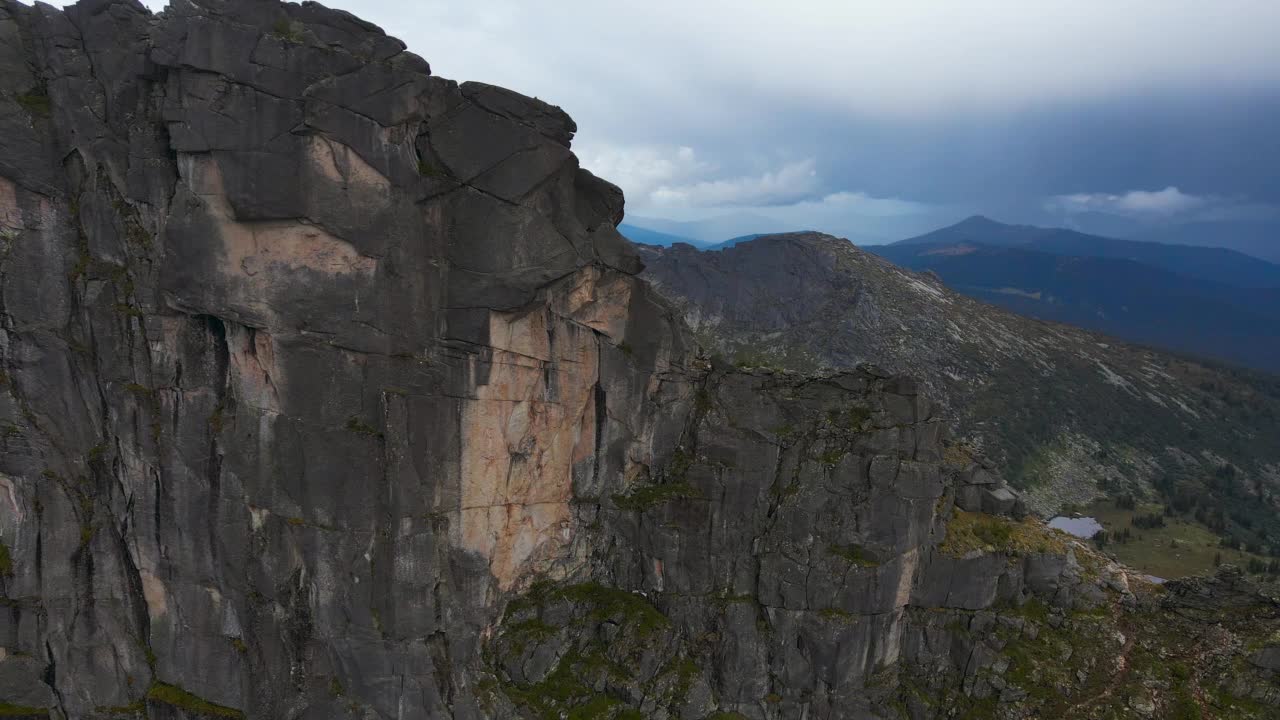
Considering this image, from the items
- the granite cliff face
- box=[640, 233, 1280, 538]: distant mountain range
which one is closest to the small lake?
box=[640, 233, 1280, 538]: distant mountain range

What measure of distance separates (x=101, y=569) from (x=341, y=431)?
16.4 metres

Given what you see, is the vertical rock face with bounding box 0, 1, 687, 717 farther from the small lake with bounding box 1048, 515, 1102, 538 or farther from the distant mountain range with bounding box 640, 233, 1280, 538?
the distant mountain range with bounding box 640, 233, 1280, 538

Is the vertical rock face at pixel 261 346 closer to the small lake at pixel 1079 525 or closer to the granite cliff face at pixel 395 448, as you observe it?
the granite cliff face at pixel 395 448

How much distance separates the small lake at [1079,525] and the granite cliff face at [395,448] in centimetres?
4931

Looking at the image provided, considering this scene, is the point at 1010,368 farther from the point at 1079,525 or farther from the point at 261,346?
the point at 261,346

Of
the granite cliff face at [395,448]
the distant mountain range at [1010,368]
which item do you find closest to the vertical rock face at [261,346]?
the granite cliff face at [395,448]

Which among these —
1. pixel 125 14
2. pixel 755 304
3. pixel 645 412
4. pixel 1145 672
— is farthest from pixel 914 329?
pixel 125 14

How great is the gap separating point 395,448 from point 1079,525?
93.2 meters

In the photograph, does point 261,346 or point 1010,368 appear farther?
point 1010,368

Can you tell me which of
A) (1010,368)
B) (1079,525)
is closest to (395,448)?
(1079,525)

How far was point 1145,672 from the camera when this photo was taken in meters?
39.7

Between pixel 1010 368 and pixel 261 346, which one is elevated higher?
pixel 261 346

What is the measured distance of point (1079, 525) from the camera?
288 ft

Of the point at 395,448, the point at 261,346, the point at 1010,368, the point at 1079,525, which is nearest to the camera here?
the point at 261,346
